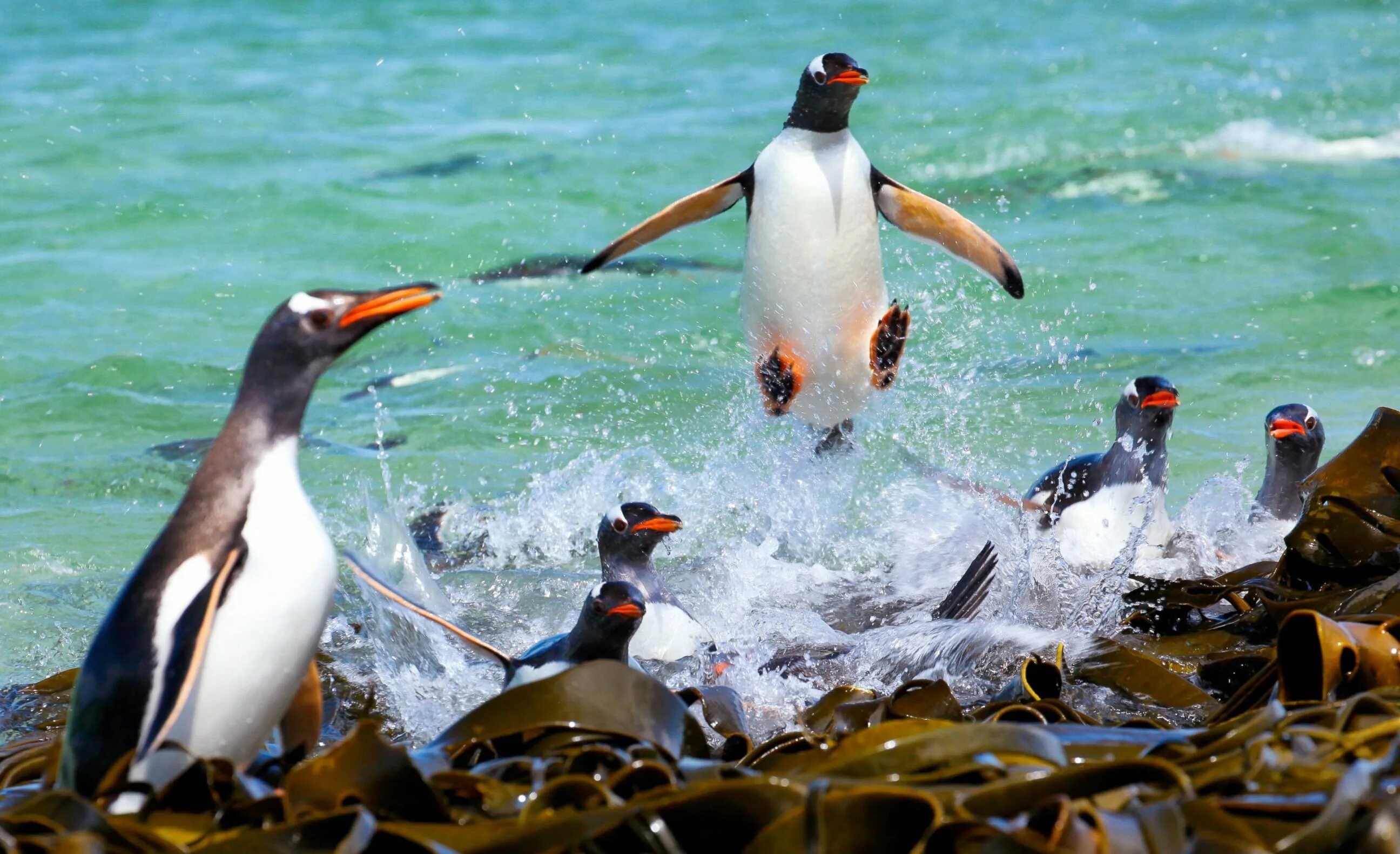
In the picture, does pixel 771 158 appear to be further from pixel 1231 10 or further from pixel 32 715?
pixel 1231 10

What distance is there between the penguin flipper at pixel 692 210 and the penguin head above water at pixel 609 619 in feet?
6.90

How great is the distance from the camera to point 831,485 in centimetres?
530

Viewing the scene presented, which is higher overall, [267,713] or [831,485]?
[267,713]

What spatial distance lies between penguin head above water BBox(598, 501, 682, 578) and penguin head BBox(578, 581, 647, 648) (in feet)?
2.20

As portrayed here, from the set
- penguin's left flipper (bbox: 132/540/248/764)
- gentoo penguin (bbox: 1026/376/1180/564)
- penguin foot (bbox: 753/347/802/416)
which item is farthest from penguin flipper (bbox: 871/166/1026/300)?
penguin's left flipper (bbox: 132/540/248/764)

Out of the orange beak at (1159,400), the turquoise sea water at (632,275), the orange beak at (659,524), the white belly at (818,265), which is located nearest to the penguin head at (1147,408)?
the orange beak at (1159,400)

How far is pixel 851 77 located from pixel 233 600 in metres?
3.12

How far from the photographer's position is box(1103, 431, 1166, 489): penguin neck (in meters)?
4.43

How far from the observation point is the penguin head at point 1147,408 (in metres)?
4.32

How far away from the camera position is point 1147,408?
14.3 ft

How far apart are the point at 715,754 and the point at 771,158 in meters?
2.91

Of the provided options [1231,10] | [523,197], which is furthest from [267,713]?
[1231,10]

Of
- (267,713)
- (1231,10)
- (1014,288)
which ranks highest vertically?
(1231,10)

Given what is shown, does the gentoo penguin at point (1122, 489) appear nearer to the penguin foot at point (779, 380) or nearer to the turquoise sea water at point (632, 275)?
the turquoise sea water at point (632, 275)
